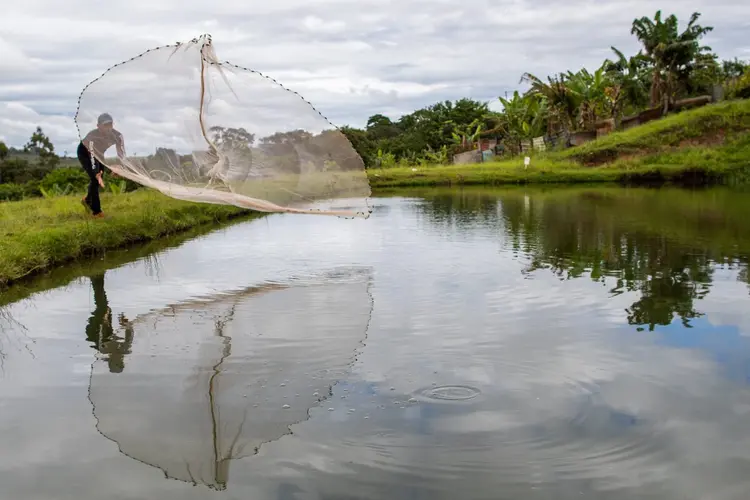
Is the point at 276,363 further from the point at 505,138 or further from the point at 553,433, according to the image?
the point at 505,138

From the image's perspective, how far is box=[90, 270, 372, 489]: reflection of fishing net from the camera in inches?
163

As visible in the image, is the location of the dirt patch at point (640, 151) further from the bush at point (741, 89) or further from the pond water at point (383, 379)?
the pond water at point (383, 379)

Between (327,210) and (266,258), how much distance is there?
364cm

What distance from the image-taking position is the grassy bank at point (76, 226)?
31.3 ft

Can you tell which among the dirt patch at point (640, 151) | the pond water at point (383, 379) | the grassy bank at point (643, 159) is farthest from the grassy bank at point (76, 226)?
the dirt patch at point (640, 151)

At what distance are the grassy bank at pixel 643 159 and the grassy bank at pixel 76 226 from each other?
18.7 meters

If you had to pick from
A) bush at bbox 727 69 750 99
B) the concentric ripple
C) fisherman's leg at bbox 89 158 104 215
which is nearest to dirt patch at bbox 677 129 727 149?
bush at bbox 727 69 750 99

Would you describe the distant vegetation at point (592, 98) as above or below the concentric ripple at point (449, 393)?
above

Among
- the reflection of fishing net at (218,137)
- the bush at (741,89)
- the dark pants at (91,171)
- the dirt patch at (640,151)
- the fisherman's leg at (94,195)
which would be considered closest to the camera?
the reflection of fishing net at (218,137)

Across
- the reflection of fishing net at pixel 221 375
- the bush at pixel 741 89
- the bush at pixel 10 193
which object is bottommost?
the reflection of fishing net at pixel 221 375

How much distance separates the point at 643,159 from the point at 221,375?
106 feet

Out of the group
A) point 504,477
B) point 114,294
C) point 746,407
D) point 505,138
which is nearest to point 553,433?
point 504,477

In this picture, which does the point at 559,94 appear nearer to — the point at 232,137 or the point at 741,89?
the point at 741,89

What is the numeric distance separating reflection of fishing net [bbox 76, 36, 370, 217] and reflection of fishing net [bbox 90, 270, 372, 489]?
3.47 feet
